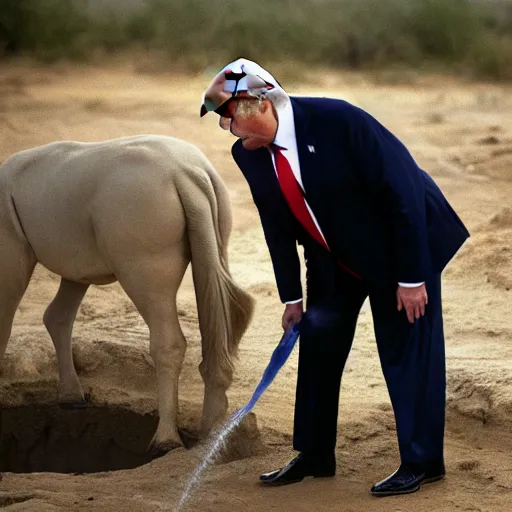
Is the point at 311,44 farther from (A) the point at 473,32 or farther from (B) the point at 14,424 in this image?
(B) the point at 14,424

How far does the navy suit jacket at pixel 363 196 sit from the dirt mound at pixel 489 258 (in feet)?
11.8

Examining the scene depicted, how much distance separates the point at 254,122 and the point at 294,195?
33cm

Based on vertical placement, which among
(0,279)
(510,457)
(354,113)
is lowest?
(510,457)

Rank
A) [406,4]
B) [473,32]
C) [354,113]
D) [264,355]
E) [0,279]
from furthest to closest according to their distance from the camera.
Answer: [406,4]
[473,32]
[264,355]
[0,279]
[354,113]

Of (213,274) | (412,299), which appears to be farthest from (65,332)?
(412,299)

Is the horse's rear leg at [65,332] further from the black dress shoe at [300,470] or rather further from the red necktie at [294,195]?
the red necktie at [294,195]

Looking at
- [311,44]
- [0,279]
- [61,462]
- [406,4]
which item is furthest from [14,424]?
[406,4]

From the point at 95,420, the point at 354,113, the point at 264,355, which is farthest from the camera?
the point at 264,355

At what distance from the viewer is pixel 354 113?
3.98m

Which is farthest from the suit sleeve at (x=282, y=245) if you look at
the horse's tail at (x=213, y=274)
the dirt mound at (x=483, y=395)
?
the dirt mound at (x=483, y=395)

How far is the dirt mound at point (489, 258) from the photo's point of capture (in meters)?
7.75

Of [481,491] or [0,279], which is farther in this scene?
[0,279]

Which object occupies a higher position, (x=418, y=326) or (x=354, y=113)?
(x=354, y=113)

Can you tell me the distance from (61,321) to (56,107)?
9465 mm
